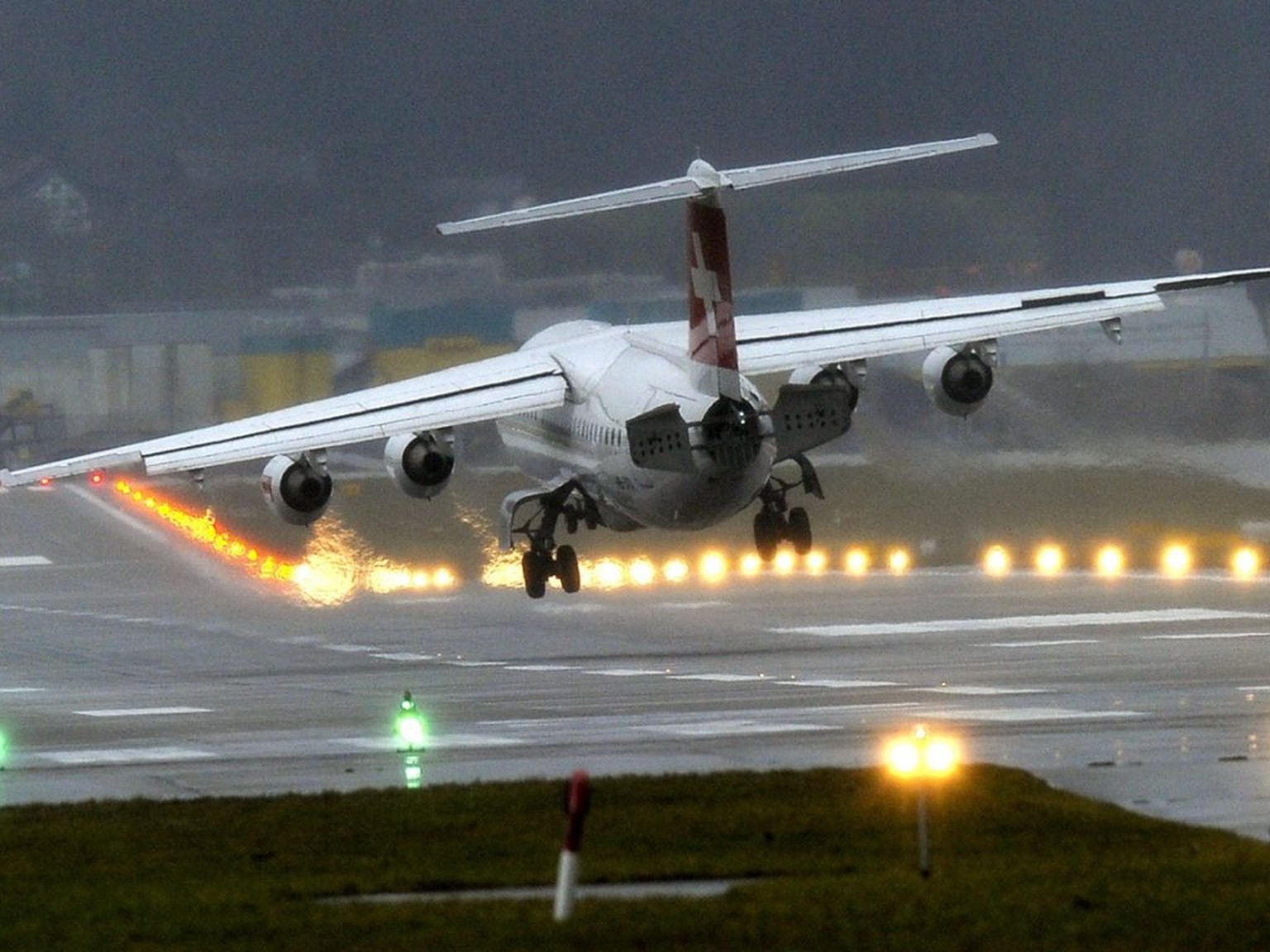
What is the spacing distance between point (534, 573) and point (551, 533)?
2.39ft

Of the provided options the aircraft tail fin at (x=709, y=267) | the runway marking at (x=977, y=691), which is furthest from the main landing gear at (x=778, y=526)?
the runway marking at (x=977, y=691)

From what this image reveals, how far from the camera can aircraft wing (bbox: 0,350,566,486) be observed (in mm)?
41469

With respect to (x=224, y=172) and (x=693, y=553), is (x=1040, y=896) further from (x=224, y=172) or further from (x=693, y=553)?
(x=224, y=172)

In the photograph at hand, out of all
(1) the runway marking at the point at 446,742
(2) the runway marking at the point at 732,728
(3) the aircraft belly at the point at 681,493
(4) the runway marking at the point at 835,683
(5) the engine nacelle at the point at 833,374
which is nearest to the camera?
(1) the runway marking at the point at 446,742

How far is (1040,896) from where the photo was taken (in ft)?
59.3

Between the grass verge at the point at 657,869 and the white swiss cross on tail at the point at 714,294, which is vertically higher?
the white swiss cross on tail at the point at 714,294

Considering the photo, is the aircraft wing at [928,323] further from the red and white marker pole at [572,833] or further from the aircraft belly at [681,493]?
the red and white marker pole at [572,833]

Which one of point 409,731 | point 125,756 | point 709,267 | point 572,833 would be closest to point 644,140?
point 709,267

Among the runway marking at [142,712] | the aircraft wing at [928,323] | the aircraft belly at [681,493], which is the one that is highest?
the aircraft wing at [928,323]

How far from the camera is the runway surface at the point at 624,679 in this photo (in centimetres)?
2753

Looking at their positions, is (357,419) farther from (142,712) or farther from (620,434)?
(142,712)

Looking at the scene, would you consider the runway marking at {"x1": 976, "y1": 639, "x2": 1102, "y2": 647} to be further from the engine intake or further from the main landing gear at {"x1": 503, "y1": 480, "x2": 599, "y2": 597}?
the main landing gear at {"x1": 503, "y1": 480, "x2": 599, "y2": 597}

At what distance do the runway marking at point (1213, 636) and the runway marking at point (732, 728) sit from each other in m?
12.1

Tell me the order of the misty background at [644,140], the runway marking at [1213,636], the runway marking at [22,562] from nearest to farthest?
the runway marking at [1213,636]
the misty background at [644,140]
the runway marking at [22,562]
